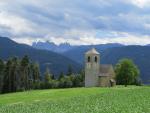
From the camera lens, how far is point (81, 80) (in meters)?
176

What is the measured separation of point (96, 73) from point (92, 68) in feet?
5.93

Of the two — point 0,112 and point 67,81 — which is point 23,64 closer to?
point 67,81

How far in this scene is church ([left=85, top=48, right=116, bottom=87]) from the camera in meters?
131

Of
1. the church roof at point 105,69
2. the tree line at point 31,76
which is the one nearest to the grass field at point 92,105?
the church roof at point 105,69

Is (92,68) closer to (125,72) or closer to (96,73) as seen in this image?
(96,73)

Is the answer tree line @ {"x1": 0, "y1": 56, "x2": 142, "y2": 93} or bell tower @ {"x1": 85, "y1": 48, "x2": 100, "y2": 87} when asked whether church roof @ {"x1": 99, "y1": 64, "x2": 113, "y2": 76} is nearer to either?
bell tower @ {"x1": 85, "y1": 48, "x2": 100, "y2": 87}

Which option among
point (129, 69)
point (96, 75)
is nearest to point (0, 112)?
point (96, 75)

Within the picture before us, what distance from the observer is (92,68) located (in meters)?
132

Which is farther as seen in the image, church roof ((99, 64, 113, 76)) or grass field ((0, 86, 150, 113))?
church roof ((99, 64, 113, 76))

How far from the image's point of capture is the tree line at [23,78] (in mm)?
160500

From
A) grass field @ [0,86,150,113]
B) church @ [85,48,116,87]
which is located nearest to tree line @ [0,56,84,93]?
church @ [85,48,116,87]

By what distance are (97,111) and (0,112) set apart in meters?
10.9

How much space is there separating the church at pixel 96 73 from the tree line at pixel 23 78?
34.6 meters

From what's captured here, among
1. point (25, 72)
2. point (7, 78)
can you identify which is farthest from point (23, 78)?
point (7, 78)
